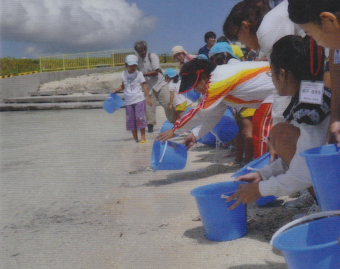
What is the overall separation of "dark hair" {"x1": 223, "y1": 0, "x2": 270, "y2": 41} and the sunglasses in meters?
0.57

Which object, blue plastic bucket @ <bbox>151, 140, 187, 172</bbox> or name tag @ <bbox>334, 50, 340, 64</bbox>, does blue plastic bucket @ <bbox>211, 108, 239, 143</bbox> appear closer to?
blue plastic bucket @ <bbox>151, 140, 187, 172</bbox>

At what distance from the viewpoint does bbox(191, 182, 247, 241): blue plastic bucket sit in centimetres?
225

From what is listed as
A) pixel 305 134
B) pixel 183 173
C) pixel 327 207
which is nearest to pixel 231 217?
pixel 305 134

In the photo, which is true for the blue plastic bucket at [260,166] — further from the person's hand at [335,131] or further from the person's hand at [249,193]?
Answer: the person's hand at [335,131]

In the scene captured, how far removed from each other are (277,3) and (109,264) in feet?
6.53

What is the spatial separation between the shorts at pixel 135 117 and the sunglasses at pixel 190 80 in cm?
300

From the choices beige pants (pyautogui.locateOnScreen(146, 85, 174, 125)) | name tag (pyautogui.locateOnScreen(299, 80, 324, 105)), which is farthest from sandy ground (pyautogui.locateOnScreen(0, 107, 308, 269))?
beige pants (pyautogui.locateOnScreen(146, 85, 174, 125))

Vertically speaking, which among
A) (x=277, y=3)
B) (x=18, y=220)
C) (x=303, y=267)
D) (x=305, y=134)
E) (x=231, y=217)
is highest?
(x=277, y=3)

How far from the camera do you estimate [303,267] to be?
4.18 ft

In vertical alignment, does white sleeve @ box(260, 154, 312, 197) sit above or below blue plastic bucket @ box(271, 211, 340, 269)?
above

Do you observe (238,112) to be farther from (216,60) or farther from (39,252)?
(39,252)

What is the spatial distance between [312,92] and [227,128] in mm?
2428

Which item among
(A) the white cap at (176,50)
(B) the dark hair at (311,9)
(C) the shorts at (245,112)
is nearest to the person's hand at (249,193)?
(B) the dark hair at (311,9)

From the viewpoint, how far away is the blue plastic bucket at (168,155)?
373 cm
